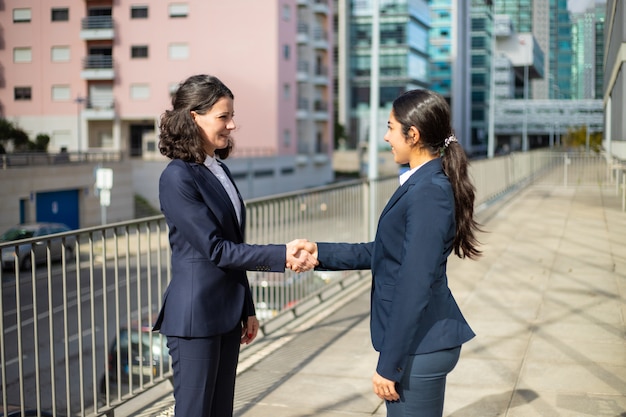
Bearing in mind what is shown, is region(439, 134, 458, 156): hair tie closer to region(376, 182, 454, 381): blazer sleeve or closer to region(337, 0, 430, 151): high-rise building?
region(376, 182, 454, 381): blazer sleeve

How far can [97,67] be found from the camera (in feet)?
189

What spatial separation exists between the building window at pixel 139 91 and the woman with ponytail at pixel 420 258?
57.8 meters

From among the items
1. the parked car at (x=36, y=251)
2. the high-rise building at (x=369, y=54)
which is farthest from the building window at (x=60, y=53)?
the parked car at (x=36, y=251)

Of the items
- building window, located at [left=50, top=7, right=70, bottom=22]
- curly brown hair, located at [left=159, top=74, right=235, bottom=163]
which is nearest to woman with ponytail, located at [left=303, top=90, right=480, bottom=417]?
curly brown hair, located at [left=159, top=74, right=235, bottom=163]

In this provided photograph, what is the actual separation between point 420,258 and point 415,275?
0.19 ft

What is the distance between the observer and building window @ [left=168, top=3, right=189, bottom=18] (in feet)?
189

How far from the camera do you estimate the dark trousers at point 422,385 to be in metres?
2.97

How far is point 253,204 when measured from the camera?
7.02 meters

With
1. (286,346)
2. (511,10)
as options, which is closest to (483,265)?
(286,346)

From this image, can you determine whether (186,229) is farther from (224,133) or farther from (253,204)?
(253,204)

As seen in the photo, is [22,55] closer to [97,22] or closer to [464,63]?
[97,22]

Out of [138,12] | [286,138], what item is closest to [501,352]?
[138,12]

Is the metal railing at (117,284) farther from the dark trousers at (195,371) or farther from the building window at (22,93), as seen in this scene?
the building window at (22,93)

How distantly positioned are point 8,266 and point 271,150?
188 feet
